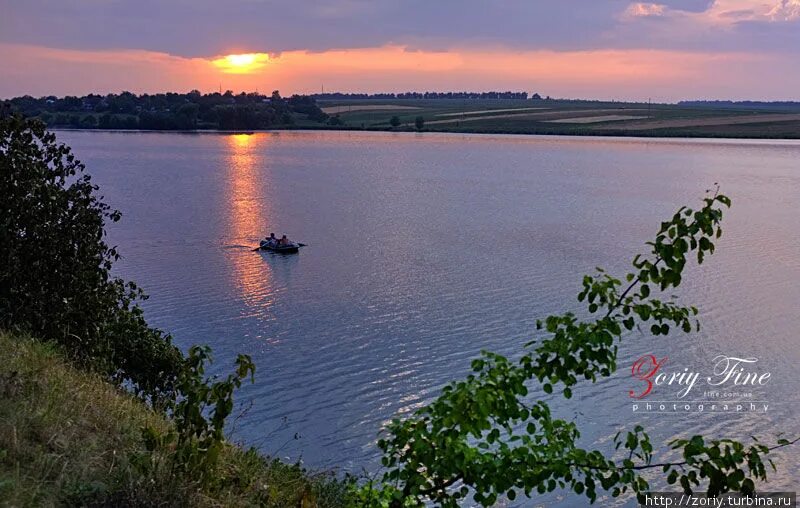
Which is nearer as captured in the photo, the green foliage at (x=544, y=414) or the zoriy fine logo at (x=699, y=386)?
the green foliage at (x=544, y=414)

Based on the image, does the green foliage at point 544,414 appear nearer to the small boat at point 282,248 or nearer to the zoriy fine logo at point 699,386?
the zoriy fine logo at point 699,386

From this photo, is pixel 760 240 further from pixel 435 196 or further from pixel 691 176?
pixel 691 176

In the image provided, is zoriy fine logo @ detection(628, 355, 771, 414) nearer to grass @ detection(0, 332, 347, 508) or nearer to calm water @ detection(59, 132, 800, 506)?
calm water @ detection(59, 132, 800, 506)

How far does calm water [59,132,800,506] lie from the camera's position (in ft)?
68.0

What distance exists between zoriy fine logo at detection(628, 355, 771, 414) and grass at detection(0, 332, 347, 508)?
14.5 metres

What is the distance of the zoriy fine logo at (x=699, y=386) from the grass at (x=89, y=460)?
14.5 meters

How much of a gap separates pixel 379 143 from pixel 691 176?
79.0 metres

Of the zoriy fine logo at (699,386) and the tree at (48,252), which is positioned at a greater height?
the tree at (48,252)

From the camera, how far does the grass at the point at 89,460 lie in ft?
20.3

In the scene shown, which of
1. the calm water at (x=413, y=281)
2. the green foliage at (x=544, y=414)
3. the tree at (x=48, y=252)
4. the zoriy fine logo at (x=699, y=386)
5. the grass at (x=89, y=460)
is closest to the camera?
the green foliage at (x=544, y=414)

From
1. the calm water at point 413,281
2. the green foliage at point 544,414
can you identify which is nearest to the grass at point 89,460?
the green foliage at point 544,414

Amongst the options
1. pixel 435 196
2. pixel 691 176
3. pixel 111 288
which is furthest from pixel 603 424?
pixel 691 176

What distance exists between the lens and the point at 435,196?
2945 inches

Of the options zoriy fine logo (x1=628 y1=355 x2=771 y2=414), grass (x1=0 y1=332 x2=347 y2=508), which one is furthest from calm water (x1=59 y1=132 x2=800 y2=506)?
grass (x1=0 y1=332 x2=347 y2=508)
